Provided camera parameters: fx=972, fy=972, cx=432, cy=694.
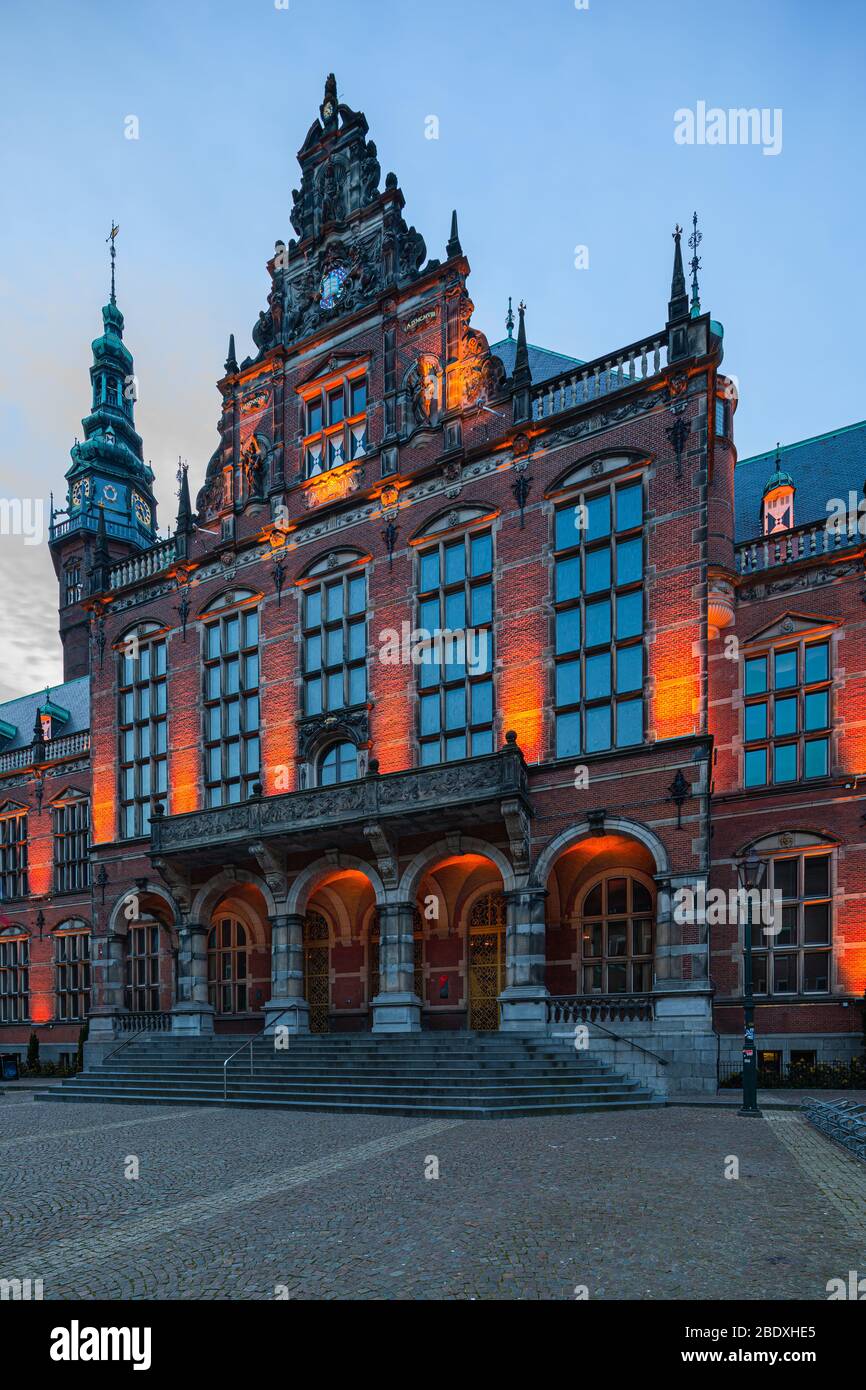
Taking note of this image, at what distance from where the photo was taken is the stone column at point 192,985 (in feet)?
85.5

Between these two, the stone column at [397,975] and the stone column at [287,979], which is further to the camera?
the stone column at [287,979]

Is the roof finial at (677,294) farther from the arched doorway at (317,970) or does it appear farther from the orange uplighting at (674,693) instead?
the arched doorway at (317,970)

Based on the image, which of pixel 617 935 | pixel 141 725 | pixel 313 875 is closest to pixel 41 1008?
pixel 141 725

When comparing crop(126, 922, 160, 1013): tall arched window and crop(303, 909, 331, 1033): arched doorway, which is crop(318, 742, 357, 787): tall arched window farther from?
crop(126, 922, 160, 1013): tall arched window

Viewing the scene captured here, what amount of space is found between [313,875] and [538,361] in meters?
15.3

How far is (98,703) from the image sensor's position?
1250 inches

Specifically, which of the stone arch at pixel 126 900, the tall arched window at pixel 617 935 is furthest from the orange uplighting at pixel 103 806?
the tall arched window at pixel 617 935

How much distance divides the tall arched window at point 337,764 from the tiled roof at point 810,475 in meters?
11.5

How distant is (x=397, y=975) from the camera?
2191 cm

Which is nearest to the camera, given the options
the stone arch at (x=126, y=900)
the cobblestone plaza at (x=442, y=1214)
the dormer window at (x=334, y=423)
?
the cobblestone plaza at (x=442, y=1214)

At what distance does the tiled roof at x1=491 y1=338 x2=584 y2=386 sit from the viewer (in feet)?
88.2

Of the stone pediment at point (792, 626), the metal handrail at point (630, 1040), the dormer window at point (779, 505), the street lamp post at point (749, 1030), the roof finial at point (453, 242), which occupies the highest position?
the roof finial at point (453, 242)

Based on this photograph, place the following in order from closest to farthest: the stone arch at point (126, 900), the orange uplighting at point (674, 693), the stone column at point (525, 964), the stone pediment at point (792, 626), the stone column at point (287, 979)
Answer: the orange uplighting at point (674, 693) < the stone column at point (525, 964) < the stone pediment at point (792, 626) < the stone column at point (287, 979) < the stone arch at point (126, 900)

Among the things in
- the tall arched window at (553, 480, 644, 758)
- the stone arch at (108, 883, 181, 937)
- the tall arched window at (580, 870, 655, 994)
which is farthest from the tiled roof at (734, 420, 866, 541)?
the stone arch at (108, 883, 181, 937)
